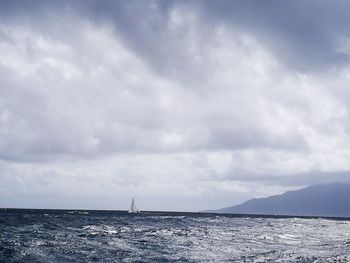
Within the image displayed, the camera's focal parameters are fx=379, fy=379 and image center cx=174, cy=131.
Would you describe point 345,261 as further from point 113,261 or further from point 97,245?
point 97,245

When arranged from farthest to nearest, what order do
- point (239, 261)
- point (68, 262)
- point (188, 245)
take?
point (188, 245) < point (239, 261) < point (68, 262)

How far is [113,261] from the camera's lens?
4181 cm

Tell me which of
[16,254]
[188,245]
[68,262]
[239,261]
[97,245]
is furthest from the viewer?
[188,245]

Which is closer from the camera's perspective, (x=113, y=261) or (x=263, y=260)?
(x=113, y=261)

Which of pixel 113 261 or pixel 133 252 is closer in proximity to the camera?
pixel 113 261

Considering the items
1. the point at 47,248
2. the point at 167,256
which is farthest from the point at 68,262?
the point at 167,256

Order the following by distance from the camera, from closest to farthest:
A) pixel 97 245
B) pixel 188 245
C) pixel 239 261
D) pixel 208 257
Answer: pixel 239 261
pixel 208 257
pixel 97 245
pixel 188 245

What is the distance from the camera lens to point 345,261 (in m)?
47.6

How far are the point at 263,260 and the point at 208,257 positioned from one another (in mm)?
6900

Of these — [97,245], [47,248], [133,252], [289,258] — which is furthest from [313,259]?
[47,248]

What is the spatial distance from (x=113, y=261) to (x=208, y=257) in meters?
Result: 13.2

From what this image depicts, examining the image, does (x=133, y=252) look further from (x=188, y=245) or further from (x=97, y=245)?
(x=188, y=245)

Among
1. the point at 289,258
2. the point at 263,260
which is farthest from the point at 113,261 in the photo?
the point at 289,258

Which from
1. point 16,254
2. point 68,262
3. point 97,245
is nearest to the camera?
point 68,262
